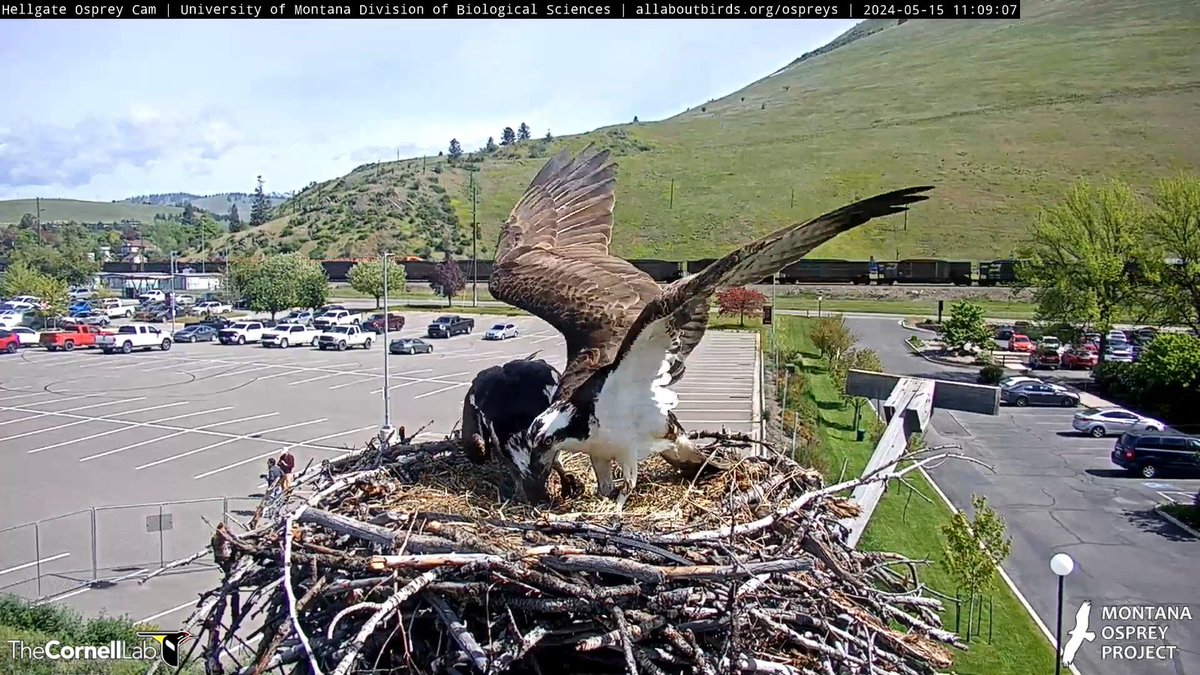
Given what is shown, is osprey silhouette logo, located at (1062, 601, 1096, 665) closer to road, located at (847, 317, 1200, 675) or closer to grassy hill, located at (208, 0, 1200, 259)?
road, located at (847, 317, 1200, 675)

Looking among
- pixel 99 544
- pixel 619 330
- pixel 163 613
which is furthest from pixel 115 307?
pixel 619 330

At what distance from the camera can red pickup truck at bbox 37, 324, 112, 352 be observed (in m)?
41.3

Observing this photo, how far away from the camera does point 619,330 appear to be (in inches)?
256

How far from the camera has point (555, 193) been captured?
913cm

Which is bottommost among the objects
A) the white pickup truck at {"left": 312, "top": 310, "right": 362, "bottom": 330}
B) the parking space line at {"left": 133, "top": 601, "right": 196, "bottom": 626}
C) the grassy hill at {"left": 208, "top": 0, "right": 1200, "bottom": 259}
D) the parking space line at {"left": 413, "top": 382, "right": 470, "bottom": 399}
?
the parking space line at {"left": 133, "top": 601, "right": 196, "bottom": 626}

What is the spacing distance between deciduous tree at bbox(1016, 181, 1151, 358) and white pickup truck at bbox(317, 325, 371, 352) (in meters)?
29.8

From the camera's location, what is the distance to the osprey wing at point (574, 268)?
6.49 meters

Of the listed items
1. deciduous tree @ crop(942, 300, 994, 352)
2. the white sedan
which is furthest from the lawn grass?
the white sedan

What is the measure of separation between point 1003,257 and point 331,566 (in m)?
74.6

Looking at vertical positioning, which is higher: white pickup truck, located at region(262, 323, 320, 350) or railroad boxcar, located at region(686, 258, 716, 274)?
railroad boxcar, located at region(686, 258, 716, 274)

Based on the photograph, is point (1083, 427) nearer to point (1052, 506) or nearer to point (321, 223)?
point (1052, 506)

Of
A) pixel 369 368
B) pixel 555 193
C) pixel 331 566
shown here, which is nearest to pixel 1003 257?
pixel 369 368

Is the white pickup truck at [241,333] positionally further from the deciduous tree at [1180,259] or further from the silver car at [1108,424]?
the deciduous tree at [1180,259]

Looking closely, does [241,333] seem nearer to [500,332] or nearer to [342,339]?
[342,339]
